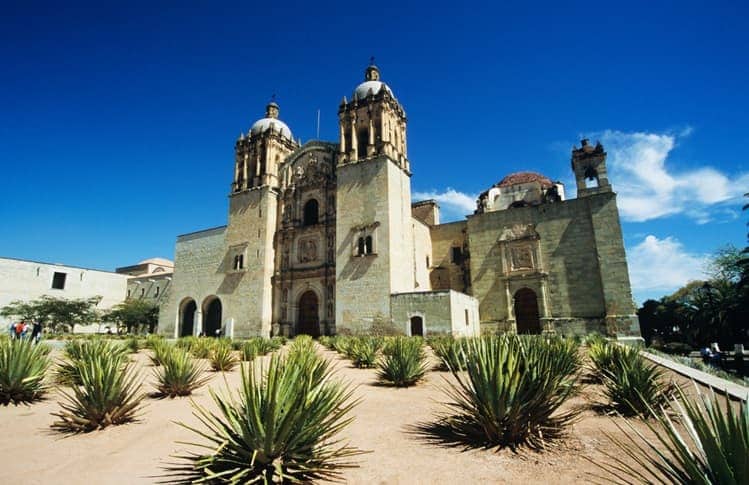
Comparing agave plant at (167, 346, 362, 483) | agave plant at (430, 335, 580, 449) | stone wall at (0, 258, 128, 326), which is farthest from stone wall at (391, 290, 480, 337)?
stone wall at (0, 258, 128, 326)

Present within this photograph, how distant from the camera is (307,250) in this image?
22938 mm

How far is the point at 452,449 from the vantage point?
3.75 meters

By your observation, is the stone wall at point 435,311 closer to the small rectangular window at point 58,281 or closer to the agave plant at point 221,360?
the agave plant at point 221,360

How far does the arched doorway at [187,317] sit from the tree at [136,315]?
6590 mm

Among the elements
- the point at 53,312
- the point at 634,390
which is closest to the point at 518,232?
the point at 634,390

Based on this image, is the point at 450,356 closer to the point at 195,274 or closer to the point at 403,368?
the point at 403,368

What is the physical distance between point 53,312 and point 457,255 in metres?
28.6

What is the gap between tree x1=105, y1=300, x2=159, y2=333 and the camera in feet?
96.6

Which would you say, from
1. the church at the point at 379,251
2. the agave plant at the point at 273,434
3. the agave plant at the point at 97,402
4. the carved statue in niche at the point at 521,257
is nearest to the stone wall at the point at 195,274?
the church at the point at 379,251

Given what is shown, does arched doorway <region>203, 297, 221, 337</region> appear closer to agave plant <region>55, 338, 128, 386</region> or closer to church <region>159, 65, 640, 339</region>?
church <region>159, 65, 640, 339</region>

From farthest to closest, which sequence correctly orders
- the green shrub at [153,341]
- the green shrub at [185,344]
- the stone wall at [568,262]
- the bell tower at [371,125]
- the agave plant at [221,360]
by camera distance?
the bell tower at [371,125]
the stone wall at [568,262]
the green shrub at [153,341]
the agave plant at [221,360]
the green shrub at [185,344]

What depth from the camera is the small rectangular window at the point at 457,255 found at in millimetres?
22953

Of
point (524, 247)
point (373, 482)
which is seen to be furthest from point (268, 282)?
point (373, 482)

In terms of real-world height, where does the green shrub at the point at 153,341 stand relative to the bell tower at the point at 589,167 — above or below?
below
